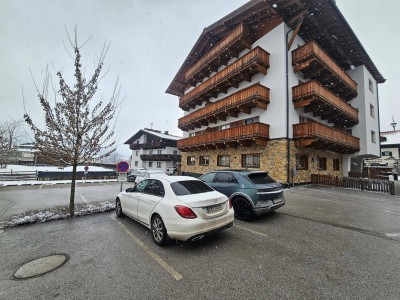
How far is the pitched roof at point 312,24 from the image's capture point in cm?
1452

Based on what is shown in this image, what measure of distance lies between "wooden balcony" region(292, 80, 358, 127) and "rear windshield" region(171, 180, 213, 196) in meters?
13.3

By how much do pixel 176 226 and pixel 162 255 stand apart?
66cm

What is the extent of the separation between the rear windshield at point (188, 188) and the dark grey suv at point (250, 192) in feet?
5.96

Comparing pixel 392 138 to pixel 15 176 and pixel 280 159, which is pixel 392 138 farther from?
pixel 15 176

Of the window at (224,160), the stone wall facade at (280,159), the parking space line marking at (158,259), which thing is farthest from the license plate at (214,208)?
the window at (224,160)

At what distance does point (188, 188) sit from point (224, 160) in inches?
612

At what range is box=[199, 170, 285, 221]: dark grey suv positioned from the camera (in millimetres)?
6023

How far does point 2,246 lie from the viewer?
4.41m

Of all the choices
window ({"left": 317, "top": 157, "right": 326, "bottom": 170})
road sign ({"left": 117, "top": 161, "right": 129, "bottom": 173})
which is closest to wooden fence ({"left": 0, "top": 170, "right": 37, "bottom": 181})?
road sign ({"left": 117, "top": 161, "right": 129, "bottom": 173})

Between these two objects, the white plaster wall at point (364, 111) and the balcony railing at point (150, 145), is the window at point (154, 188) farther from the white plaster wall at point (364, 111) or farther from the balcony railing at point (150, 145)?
the balcony railing at point (150, 145)

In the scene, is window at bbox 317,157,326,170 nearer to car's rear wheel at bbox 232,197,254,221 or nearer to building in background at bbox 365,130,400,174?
car's rear wheel at bbox 232,197,254,221

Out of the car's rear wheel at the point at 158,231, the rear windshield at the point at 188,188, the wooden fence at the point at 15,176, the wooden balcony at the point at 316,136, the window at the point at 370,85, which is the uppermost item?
the window at the point at 370,85

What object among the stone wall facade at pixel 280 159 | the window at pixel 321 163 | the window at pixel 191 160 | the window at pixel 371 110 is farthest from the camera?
the window at pixel 191 160

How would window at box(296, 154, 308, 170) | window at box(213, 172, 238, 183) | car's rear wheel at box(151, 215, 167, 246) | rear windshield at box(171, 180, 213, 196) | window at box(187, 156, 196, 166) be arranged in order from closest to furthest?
car's rear wheel at box(151, 215, 167, 246) < rear windshield at box(171, 180, 213, 196) < window at box(213, 172, 238, 183) < window at box(296, 154, 308, 170) < window at box(187, 156, 196, 166)
